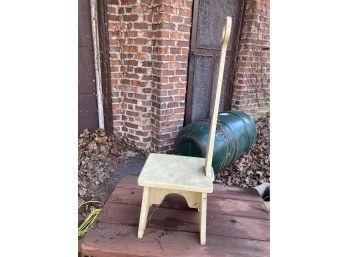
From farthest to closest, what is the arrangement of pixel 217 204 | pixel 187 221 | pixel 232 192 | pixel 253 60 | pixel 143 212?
pixel 253 60 < pixel 232 192 < pixel 217 204 < pixel 187 221 < pixel 143 212

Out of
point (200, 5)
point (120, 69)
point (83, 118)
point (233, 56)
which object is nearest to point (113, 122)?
point (83, 118)

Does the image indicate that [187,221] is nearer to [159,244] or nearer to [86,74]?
[159,244]

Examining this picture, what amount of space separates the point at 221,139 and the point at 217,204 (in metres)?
1.03

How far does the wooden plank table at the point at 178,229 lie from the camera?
107 cm

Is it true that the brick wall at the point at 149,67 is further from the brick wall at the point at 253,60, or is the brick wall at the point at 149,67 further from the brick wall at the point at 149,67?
the brick wall at the point at 253,60

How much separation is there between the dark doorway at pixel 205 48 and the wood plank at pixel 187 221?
174cm

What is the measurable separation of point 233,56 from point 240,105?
0.64 m

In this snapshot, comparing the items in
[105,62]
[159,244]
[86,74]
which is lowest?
[159,244]

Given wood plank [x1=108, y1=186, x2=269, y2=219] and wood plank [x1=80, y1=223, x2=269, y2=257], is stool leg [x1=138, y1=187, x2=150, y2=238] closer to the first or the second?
wood plank [x1=80, y1=223, x2=269, y2=257]

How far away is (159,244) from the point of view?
1092mm

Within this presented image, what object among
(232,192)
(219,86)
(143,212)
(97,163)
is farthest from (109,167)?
(219,86)

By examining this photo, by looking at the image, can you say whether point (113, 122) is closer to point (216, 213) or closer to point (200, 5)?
point (200, 5)

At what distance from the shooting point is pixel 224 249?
109 centimetres

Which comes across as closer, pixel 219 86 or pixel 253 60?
pixel 219 86
